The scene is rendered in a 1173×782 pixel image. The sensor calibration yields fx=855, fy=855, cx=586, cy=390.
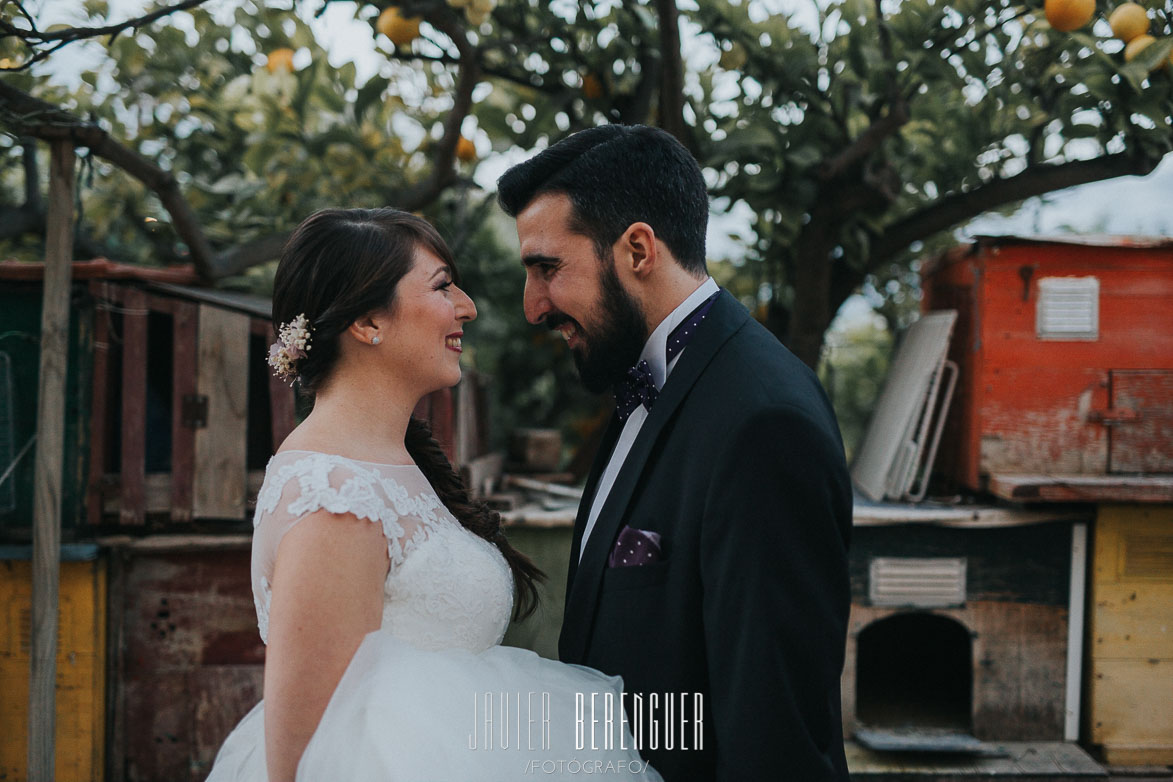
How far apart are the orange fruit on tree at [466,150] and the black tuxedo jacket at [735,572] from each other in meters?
3.34

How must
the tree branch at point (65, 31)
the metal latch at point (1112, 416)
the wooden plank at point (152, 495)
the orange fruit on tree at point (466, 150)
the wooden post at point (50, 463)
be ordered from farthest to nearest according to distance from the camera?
the orange fruit on tree at point (466, 150) → the metal latch at point (1112, 416) → the wooden plank at point (152, 495) → the wooden post at point (50, 463) → the tree branch at point (65, 31)

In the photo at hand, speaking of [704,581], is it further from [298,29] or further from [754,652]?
→ [298,29]

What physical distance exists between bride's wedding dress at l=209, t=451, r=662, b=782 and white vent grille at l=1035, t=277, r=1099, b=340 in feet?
9.74

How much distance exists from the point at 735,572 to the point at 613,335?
664mm

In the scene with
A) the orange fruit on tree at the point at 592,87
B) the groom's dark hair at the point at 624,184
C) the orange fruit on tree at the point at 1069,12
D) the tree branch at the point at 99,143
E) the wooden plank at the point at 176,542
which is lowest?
the wooden plank at the point at 176,542

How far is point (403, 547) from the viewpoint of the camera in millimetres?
1891

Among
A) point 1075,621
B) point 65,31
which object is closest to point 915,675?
point 1075,621

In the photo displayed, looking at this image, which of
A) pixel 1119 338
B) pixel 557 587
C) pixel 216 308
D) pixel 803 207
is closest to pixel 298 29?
pixel 216 308

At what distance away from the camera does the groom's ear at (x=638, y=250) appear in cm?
187

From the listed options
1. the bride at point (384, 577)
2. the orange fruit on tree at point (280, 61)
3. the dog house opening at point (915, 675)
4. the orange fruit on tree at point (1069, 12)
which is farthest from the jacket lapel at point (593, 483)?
the orange fruit on tree at point (280, 61)

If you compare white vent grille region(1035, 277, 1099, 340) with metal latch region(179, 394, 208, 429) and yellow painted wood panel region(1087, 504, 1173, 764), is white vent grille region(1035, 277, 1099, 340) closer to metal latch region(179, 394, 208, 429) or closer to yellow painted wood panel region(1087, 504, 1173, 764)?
yellow painted wood panel region(1087, 504, 1173, 764)

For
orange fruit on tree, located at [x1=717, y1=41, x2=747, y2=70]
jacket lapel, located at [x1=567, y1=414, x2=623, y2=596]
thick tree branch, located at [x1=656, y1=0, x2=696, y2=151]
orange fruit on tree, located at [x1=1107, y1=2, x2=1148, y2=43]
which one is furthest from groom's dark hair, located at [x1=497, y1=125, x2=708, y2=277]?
orange fruit on tree, located at [x1=1107, y1=2, x2=1148, y2=43]

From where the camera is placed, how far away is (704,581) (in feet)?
5.15

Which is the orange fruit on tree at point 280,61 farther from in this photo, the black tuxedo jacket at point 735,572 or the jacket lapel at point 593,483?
the black tuxedo jacket at point 735,572
